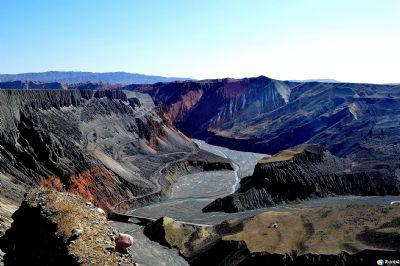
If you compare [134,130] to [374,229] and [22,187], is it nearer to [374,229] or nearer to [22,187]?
[22,187]

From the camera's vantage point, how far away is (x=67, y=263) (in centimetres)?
1953

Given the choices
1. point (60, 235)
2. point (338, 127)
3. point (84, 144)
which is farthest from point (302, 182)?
point (60, 235)

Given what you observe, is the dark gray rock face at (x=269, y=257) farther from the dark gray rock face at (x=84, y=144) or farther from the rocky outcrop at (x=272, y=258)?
the dark gray rock face at (x=84, y=144)

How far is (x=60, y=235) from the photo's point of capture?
21.9 m

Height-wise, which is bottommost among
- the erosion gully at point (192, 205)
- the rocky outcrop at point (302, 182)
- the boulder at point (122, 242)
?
the erosion gully at point (192, 205)

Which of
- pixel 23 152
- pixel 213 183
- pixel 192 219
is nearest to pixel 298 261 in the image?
pixel 192 219

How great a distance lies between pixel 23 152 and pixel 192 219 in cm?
2891

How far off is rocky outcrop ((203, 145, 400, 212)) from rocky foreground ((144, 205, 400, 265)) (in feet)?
71.4

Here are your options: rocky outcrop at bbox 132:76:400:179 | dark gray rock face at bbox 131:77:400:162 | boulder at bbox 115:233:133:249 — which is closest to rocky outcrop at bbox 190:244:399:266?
boulder at bbox 115:233:133:249

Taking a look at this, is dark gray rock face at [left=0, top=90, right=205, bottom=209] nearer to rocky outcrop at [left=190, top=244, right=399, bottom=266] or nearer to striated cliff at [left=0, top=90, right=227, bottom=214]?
striated cliff at [left=0, top=90, right=227, bottom=214]

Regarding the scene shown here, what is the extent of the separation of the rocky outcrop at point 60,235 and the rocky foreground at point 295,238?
26275 millimetres

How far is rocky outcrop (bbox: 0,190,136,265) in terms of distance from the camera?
781 inches

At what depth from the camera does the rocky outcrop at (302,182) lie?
3477 inches

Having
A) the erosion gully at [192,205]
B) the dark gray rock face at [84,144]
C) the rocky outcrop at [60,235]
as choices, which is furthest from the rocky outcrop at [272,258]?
the dark gray rock face at [84,144]
